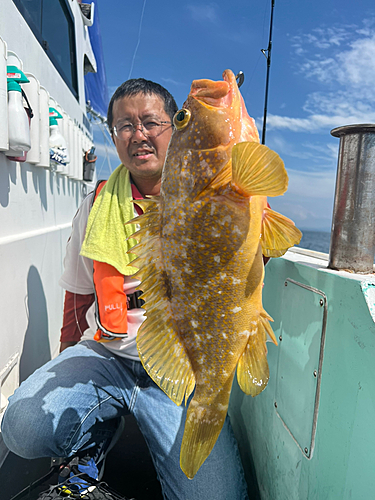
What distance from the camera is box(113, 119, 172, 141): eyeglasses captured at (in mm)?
1893

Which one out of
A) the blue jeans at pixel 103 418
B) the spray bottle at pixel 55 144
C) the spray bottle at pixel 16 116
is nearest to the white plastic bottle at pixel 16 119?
the spray bottle at pixel 16 116

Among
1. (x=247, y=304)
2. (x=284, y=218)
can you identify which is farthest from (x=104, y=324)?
(x=284, y=218)

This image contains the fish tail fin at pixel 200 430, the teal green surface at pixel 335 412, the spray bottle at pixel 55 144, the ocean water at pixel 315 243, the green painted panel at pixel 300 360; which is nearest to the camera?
the teal green surface at pixel 335 412

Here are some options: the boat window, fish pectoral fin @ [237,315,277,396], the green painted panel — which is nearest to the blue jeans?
the green painted panel

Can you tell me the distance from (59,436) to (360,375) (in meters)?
1.49

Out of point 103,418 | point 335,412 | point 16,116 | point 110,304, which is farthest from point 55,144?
point 335,412

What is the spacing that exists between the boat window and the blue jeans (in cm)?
284

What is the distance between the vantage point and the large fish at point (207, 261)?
3.48ft

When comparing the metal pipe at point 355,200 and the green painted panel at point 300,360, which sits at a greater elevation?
the metal pipe at point 355,200

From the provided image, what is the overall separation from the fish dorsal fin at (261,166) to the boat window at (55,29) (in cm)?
284

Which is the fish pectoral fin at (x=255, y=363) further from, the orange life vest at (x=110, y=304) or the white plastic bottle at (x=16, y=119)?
the white plastic bottle at (x=16, y=119)

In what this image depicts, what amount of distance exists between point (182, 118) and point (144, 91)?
3.06 feet

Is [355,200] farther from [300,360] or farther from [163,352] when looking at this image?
[163,352]

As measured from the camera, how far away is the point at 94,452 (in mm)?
2020
